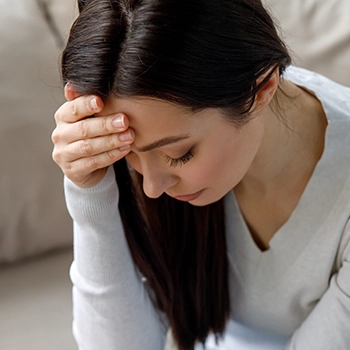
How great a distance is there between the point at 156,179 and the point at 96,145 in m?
0.10

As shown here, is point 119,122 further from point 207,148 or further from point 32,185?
point 32,185

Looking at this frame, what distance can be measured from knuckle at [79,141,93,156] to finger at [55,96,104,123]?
0.03m

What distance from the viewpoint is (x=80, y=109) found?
0.73 meters

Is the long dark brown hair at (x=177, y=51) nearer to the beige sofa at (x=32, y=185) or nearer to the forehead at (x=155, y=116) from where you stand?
the forehead at (x=155, y=116)

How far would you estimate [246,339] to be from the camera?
3.68 feet

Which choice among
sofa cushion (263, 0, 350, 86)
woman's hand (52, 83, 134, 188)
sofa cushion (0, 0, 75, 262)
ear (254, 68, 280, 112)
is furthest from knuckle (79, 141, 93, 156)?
sofa cushion (263, 0, 350, 86)

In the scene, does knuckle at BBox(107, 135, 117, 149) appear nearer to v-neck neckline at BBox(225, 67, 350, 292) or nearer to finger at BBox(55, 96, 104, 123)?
finger at BBox(55, 96, 104, 123)

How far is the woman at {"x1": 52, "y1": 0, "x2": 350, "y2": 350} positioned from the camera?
2.17ft

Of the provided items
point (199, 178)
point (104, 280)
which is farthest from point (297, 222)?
point (104, 280)

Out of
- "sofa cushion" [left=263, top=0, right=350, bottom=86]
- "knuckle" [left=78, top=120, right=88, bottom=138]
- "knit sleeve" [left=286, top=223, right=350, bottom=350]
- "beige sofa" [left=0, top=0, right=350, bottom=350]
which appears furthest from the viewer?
"sofa cushion" [left=263, top=0, right=350, bottom=86]

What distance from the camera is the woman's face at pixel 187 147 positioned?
68cm

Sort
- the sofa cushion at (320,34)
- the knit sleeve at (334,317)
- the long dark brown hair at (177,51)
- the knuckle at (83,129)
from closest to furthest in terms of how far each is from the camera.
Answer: the long dark brown hair at (177,51)
the knuckle at (83,129)
the knit sleeve at (334,317)
the sofa cushion at (320,34)

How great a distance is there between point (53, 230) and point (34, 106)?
0.29 meters

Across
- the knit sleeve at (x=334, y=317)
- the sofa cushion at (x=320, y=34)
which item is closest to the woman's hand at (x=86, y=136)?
the knit sleeve at (x=334, y=317)
